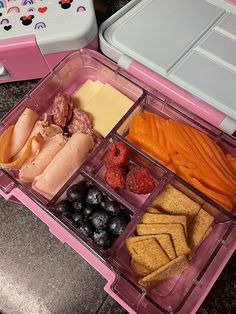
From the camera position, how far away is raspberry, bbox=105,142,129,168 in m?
0.75

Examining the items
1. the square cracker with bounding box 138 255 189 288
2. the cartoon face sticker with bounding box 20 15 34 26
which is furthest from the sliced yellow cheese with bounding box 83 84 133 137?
the square cracker with bounding box 138 255 189 288

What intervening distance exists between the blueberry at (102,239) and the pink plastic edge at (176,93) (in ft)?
1.08

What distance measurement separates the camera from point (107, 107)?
830mm

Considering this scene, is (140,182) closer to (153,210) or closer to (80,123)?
(153,210)

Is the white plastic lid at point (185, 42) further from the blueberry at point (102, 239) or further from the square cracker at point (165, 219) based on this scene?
the blueberry at point (102, 239)

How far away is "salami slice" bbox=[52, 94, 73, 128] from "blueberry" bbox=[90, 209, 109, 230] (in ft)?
0.76

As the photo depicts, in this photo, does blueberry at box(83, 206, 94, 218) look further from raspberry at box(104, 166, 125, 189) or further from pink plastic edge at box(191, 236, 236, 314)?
pink plastic edge at box(191, 236, 236, 314)

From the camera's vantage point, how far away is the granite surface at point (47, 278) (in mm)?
726

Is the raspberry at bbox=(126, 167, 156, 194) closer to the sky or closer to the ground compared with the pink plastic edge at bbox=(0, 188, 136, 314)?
closer to the sky

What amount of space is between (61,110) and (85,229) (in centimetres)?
28

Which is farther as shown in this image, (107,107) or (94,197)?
(107,107)

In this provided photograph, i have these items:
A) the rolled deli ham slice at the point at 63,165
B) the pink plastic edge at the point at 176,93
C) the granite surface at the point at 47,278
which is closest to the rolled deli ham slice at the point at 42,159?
the rolled deli ham slice at the point at 63,165

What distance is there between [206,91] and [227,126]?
9 centimetres

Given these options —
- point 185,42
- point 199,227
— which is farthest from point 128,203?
point 185,42
